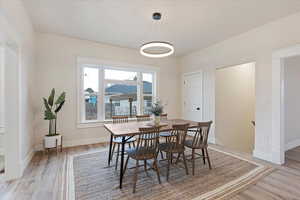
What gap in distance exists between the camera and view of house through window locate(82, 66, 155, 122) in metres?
4.10

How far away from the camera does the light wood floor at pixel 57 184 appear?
1.84 meters

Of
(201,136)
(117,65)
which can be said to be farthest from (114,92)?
(201,136)

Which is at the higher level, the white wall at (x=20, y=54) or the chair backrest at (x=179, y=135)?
the white wall at (x=20, y=54)

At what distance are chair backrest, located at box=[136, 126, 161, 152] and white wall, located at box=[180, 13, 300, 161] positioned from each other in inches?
95.3

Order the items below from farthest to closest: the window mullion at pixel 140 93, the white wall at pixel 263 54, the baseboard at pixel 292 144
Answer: the window mullion at pixel 140 93 < the baseboard at pixel 292 144 < the white wall at pixel 263 54

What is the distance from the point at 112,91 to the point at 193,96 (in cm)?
259

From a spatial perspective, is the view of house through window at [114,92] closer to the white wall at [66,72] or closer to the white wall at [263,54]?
the white wall at [66,72]

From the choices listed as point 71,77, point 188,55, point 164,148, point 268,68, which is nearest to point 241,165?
point 164,148

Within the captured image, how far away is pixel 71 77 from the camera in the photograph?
376 cm

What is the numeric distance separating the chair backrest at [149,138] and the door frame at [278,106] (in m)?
2.41

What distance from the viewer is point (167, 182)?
85.1 inches

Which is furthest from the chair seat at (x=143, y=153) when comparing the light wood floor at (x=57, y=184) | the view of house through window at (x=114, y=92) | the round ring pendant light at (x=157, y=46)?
the view of house through window at (x=114, y=92)

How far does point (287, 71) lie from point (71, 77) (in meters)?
5.25

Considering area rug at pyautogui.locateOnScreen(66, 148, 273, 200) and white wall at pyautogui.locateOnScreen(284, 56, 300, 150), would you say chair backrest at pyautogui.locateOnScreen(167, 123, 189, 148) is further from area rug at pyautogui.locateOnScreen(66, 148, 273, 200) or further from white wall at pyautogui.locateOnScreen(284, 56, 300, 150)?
white wall at pyautogui.locateOnScreen(284, 56, 300, 150)
